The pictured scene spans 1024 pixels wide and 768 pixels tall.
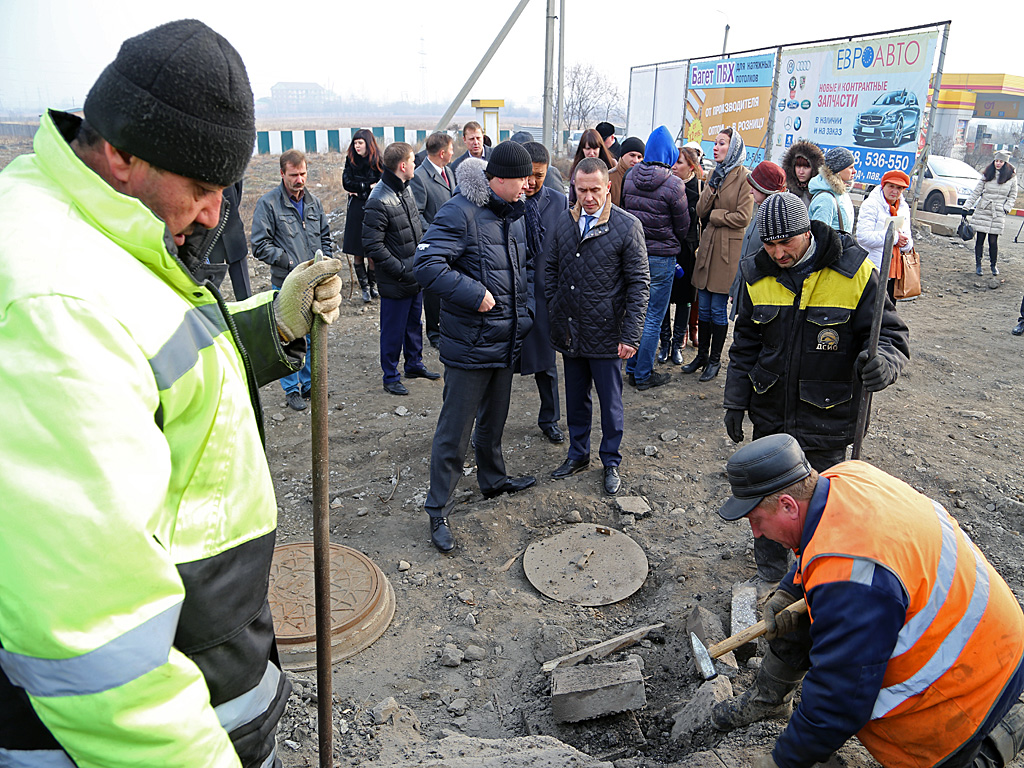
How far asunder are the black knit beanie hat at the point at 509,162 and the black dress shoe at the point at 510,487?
206 centimetres

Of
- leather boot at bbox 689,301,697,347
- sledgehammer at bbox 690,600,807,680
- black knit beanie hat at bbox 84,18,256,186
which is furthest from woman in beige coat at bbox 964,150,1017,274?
black knit beanie hat at bbox 84,18,256,186

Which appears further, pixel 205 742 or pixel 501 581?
pixel 501 581

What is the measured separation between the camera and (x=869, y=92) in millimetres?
9711

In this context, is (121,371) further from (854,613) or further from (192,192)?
(854,613)

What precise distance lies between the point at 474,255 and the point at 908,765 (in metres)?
3.26

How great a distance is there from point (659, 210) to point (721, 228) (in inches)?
22.9

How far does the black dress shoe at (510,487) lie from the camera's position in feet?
16.6

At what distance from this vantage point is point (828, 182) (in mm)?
5656

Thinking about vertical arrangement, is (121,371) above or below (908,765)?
above

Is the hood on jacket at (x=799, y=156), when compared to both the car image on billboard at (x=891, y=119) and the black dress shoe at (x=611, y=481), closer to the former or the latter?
the black dress shoe at (x=611, y=481)

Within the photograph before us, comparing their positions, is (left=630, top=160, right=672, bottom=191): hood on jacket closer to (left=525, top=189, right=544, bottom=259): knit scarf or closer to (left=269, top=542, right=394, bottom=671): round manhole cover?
(left=525, top=189, right=544, bottom=259): knit scarf

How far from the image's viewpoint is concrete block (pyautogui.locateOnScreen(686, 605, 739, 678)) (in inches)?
130

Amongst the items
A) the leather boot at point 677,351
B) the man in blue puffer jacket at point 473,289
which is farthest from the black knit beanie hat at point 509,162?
the leather boot at point 677,351

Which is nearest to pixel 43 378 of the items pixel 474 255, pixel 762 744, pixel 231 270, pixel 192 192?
pixel 192 192
